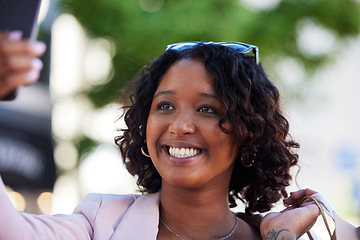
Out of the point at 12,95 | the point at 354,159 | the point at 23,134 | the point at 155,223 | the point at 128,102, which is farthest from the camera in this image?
the point at 354,159

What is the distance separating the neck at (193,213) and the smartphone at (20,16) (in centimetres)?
140

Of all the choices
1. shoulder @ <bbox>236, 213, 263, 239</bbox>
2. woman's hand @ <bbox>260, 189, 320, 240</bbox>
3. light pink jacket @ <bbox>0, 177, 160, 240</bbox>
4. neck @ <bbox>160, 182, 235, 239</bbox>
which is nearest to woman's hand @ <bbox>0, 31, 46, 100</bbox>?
light pink jacket @ <bbox>0, 177, 160, 240</bbox>

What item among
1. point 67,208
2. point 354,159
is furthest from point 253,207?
point 354,159

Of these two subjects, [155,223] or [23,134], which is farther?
[23,134]

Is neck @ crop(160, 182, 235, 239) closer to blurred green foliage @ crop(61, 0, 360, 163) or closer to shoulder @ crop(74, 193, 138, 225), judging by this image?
shoulder @ crop(74, 193, 138, 225)

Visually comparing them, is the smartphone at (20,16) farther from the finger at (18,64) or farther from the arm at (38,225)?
the arm at (38,225)

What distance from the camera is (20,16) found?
4.88 feet

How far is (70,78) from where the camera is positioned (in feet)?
22.6

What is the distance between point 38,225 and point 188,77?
100cm

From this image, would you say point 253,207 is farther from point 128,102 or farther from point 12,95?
point 12,95

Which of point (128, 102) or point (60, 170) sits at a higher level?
point (128, 102)

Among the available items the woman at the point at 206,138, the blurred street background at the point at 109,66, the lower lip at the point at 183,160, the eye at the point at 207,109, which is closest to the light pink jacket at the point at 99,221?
the woman at the point at 206,138

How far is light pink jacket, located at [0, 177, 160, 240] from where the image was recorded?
6.78 feet

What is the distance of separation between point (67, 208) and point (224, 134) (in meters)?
5.45
